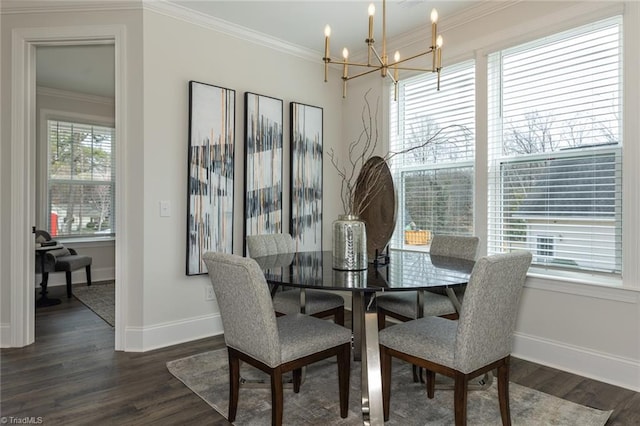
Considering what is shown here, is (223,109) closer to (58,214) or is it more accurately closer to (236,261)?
(236,261)

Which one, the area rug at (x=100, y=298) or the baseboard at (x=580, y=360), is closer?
the baseboard at (x=580, y=360)

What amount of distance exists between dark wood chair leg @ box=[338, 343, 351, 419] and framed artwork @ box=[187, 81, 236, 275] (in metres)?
1.71

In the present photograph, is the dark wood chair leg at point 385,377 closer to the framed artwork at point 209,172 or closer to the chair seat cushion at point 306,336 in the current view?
the chair seat cushion at point 306,336

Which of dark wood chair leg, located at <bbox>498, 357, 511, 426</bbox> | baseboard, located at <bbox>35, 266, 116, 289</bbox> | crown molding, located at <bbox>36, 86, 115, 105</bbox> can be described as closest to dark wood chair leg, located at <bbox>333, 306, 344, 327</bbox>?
dark wood chair leg, located at <bbox>498, 357, 511, 426</bbox>

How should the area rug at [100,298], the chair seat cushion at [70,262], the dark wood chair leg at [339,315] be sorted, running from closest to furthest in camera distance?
the dark wood chair leg at [339,315]
the area rug at [100,298]
the chair seat cushion at [70,262]

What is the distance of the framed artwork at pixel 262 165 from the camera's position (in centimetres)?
360

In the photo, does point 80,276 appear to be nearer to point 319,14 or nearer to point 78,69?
point 78,69

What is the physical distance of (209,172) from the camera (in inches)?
132

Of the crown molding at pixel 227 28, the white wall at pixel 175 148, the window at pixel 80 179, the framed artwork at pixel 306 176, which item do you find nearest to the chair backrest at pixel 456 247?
the framed artwork at pixel 306 176

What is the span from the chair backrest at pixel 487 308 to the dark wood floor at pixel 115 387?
927 millimetres

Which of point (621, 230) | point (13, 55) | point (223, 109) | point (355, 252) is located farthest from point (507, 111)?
point (13, 55)

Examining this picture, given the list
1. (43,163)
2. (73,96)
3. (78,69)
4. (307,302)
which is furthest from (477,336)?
(73,96)

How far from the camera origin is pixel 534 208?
9.59 feet

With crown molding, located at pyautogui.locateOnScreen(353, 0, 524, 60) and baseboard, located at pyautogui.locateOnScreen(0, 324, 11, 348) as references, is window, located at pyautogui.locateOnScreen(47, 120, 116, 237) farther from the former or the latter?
crown molding, located at pyautogui.locateOnScreen(353, 0, 524, 60)
